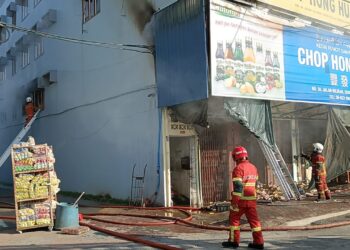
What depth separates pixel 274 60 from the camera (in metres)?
13.4

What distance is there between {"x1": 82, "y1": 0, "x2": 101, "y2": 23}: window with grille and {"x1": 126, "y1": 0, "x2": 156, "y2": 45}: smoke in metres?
2.68

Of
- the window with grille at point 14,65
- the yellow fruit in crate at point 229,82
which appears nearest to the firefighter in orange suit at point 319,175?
the yellow fruit in crate at point 229,82

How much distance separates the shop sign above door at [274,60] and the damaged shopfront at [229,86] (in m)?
0.03

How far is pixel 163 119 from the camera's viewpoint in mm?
13211

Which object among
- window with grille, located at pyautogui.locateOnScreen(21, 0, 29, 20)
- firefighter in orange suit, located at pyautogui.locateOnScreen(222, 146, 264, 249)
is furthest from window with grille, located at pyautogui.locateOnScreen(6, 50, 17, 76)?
firefighter in orange suit, located at pyautogui.locateOnScreen(222, 146, 264, 249)

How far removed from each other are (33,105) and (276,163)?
1504 centimetres

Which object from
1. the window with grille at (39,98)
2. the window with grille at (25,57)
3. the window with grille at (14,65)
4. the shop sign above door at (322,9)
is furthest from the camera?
the window with grille at (14,65)

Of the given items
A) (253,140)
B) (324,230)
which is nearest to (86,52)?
(253,140)

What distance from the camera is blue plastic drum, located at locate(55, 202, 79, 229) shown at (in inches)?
378

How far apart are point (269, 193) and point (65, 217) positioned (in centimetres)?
738

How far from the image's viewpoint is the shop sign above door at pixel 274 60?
12.0 meters

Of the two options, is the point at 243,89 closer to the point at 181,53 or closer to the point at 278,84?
the point at 278,84

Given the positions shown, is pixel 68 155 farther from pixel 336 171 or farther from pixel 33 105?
pixel 336 171

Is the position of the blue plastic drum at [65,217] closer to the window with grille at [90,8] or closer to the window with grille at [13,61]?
the window with grille at [90,8]
